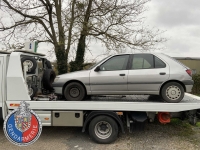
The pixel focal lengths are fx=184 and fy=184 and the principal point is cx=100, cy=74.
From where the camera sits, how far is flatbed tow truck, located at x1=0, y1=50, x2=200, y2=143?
168 inches

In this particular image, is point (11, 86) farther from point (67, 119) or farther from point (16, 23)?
point (16, 23)

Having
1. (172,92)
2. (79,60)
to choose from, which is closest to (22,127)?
(172,92)

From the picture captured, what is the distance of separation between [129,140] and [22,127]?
106 inches

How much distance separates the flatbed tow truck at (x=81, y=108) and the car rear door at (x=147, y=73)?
16.3 inches

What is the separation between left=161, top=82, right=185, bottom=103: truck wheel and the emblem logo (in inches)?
117

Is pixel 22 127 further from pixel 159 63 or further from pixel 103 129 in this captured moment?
pixel 159 63

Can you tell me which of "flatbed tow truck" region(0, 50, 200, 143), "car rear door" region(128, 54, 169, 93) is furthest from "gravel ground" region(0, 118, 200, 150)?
"car rear door" region(128, 54, 169, 93)

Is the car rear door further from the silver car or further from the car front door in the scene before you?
the car front door

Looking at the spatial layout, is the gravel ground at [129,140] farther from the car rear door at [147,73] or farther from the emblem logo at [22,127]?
the car rear door at [147,73]

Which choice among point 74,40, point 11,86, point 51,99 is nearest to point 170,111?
point 51,99

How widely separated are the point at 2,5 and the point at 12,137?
32.9ft

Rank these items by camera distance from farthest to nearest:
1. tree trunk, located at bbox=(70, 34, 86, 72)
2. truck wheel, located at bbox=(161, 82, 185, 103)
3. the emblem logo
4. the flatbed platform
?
tree trunk, located at bbox=(70, 34, 86, 72)
truck wheel, located at bbox=(161, 82, 185, 103)
the flatbed platform
the emblem logo

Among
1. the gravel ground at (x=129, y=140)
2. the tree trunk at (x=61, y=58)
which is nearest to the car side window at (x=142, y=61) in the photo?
the gravel ground at (x=129, y=140)

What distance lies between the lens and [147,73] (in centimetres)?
452
